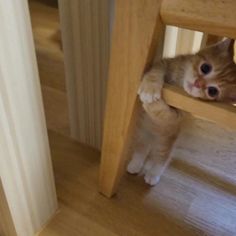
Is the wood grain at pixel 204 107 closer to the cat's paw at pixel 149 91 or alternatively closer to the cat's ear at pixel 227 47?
the cat's paw at pixel 149 91

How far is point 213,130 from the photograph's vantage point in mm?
1130

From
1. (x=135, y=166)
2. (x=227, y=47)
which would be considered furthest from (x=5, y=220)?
(x=227, y=47)

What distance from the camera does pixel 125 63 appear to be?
0.62 m

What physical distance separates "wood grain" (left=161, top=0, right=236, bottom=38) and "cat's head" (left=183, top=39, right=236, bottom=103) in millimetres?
125

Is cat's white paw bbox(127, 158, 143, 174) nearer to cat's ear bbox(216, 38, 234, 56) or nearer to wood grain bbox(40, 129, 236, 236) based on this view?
wood grain bbox(40, 129, 236, 236)

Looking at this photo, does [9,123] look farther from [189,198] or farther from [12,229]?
[189,198]

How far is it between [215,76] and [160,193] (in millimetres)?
411

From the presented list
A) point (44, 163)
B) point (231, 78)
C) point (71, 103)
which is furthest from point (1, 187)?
point (231, 78)

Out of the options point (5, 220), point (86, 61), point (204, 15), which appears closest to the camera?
point (204, 15)

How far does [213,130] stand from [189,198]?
0.31m

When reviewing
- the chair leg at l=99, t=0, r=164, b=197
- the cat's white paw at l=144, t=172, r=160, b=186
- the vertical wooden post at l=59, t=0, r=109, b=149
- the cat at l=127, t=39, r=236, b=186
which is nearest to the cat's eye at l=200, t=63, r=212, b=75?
the cat at l=127, t=39, r=236, b=186

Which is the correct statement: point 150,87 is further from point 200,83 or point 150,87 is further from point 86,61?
point 86,61

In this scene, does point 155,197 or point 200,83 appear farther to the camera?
point 155,197

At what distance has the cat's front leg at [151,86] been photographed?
2.02 ft
